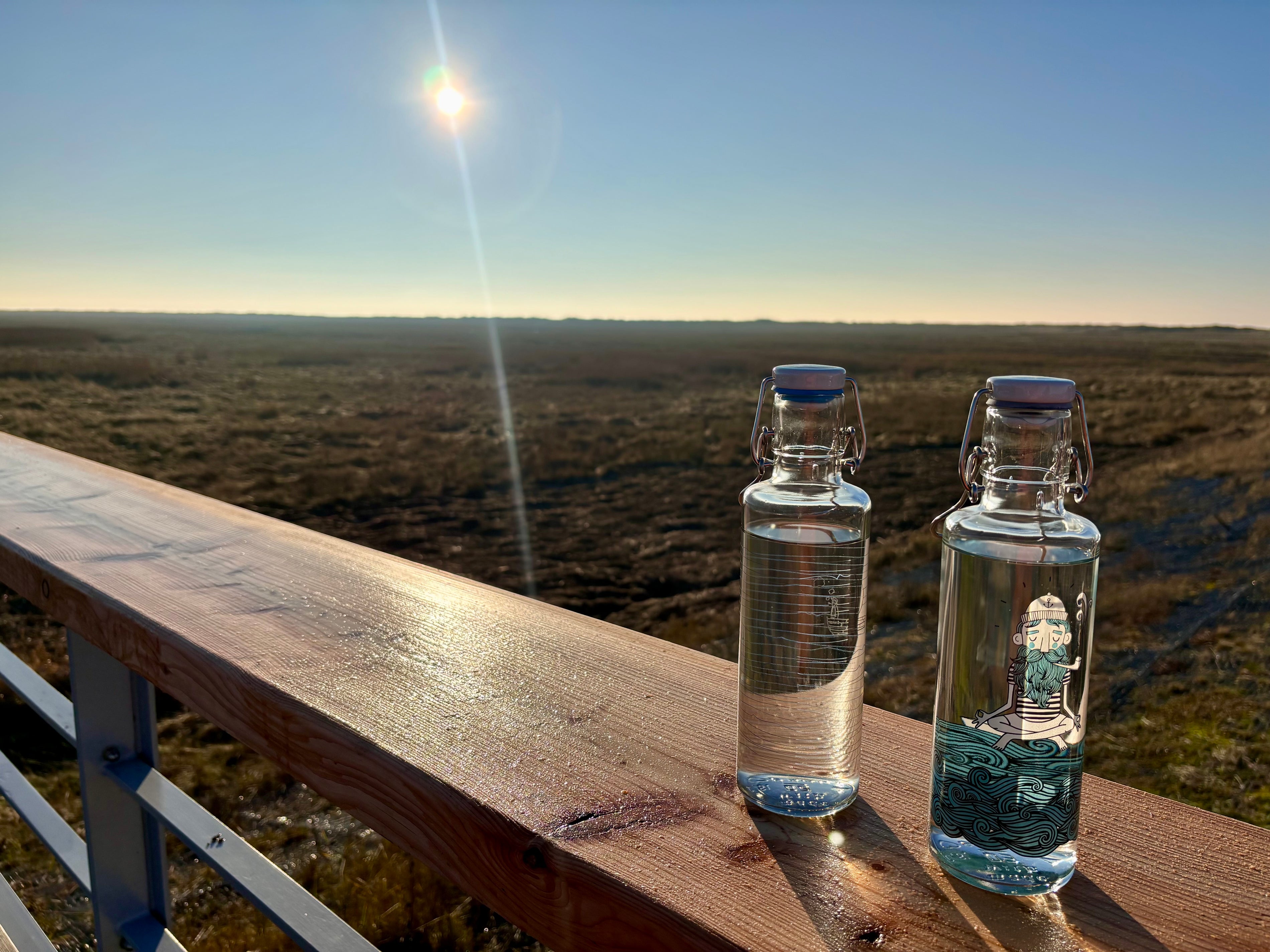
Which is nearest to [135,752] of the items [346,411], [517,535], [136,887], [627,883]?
[136,887]

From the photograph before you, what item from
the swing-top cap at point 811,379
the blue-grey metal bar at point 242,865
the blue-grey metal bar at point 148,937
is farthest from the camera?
the blue-grey metal bar at point 148,937

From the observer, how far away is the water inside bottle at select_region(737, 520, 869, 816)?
65 cm

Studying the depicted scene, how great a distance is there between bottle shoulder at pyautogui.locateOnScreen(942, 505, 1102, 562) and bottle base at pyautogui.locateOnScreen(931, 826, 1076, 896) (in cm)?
18

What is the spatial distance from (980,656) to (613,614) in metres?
8.19

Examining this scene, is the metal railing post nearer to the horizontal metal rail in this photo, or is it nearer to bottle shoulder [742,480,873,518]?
the horizontal metal rail

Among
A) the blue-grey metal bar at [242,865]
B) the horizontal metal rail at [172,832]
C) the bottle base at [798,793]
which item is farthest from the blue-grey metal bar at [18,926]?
the bottle base at [798,793]

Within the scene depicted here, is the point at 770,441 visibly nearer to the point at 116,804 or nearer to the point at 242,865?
the point at 242,865

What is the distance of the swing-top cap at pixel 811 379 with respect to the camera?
2.03ft

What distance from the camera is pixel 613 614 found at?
28.3ft

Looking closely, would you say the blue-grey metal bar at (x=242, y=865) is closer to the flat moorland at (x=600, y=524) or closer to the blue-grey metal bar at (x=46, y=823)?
the blue-grey metal bar at (x=46, y=823)

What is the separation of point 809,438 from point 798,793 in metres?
0.25

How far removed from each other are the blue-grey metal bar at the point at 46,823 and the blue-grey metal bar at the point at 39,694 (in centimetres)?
11

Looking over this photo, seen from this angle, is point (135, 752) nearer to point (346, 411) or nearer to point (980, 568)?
point (980, 568)

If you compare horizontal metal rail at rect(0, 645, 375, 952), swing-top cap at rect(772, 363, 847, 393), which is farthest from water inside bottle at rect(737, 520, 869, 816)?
horizontal metal rail at rect(0, 645, 375, 952)
